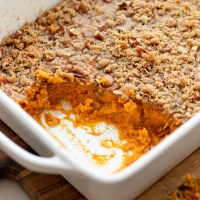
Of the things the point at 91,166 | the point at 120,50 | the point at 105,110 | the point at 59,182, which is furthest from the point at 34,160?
the point at 120,50

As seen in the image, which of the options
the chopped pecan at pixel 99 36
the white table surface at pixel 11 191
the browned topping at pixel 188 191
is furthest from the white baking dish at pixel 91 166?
the chopped pecan at pixel 99 36

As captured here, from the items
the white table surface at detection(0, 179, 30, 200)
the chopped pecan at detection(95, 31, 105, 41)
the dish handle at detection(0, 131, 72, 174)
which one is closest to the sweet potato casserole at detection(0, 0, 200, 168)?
the chopped pecan at detection(95, 31, 105, 41)

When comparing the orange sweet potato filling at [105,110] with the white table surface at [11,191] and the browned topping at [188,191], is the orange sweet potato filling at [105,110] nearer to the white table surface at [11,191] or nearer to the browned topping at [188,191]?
the browned topping at [188,191]

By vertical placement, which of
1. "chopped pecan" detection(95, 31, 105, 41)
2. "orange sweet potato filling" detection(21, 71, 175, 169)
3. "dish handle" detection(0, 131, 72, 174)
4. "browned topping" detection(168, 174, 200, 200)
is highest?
"dish handle" detection(0, 131, 72, 174)

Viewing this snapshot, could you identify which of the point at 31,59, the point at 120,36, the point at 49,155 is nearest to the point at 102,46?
the point at 120,36

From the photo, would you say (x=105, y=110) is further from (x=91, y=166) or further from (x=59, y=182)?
(x=91, y=166)

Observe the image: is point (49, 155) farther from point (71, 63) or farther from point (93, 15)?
point (93, 15)

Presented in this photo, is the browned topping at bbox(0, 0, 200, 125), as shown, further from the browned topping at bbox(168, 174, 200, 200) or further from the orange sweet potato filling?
the browned topping at bbox(168, 174, 200, 200)
